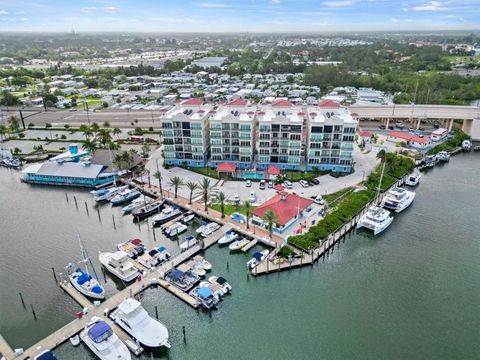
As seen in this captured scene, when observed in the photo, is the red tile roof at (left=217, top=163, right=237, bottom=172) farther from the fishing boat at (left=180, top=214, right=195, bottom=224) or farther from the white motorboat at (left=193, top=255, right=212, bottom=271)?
the white motorboat at (left=193, top=255, right=212, bottom=271)

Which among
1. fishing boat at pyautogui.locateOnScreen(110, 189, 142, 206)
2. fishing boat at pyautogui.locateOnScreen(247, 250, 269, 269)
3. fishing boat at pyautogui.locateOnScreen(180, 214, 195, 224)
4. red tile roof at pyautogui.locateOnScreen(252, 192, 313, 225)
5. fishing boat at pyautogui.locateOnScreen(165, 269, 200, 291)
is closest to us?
fishing boat at pyautogui.locateOnScreen(165, 269, 200, 291)

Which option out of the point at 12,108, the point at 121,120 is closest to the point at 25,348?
the point at 121,120

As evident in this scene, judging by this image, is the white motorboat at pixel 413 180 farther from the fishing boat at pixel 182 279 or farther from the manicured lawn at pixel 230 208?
the fishing boat at pixel 182 279

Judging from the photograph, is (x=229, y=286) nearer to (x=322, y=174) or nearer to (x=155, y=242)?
(x=155, y=242)

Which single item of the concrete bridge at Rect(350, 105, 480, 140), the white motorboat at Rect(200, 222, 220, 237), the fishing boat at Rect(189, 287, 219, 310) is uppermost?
the concrete bridge at Rect(350, 105, 480, 140)

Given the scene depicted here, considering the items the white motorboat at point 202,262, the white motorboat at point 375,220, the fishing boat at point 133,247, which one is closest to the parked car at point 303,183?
the white motorboat at point 375,220

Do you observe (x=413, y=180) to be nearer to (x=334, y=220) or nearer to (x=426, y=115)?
(x=334, y=220)

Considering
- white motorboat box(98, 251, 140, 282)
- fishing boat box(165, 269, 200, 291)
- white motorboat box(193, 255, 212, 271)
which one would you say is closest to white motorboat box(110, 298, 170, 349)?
fishing boat box(165, 269, 200, 291)
